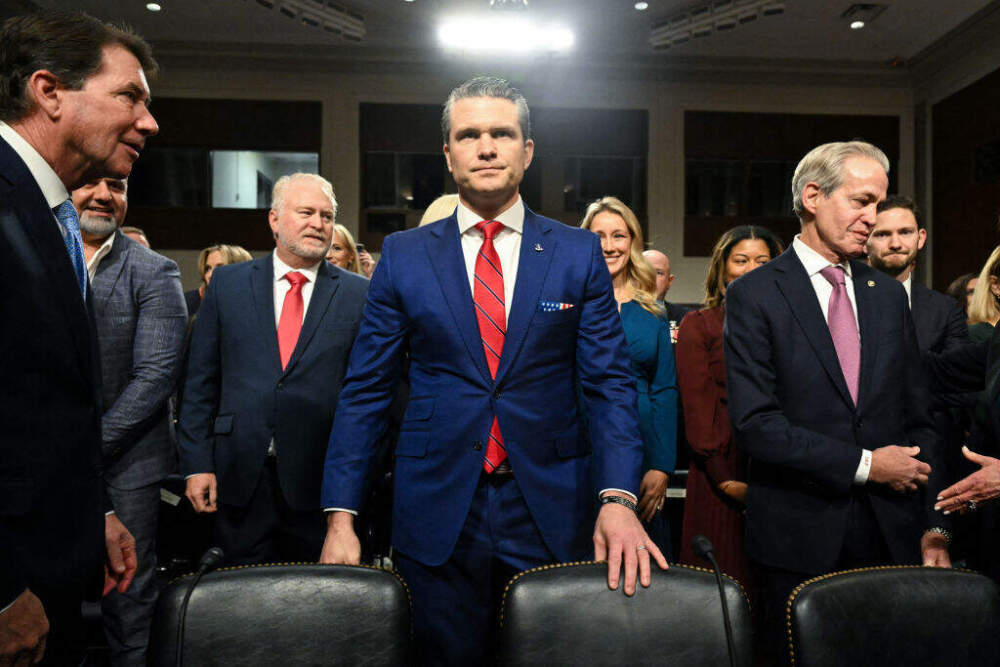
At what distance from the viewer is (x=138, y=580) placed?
209 centimetres

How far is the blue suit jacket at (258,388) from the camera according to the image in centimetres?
A: 204

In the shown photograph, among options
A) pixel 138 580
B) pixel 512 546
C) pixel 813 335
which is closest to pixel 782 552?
pixel 813 335

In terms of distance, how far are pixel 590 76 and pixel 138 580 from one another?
705cm

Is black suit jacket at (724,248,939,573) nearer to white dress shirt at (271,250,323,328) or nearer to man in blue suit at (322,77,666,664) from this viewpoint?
man in blue suit at (322,77,666,664)

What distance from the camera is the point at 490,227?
1.49 metres

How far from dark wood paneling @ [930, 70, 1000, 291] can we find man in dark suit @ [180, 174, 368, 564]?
22.4 feet

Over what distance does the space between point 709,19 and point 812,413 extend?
577 centimetres

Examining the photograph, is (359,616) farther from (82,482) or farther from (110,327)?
(110,327)

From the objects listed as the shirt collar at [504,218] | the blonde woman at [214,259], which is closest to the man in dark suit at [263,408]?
the shirt collar at [504,218]

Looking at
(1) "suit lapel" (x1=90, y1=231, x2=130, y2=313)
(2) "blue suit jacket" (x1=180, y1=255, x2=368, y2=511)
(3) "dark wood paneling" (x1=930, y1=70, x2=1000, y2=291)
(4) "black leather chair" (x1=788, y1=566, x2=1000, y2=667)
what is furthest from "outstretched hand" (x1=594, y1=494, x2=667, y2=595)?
(3) "dark wood paneling" (x1=930, y1=70, x2=1000, y2=291)

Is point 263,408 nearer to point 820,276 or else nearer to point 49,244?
point 49,244

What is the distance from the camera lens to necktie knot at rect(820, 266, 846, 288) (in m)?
1.70

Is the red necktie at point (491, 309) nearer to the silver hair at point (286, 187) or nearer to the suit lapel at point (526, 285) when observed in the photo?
the suit lapel at point (526, 285)

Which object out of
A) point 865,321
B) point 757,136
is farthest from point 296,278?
point 757,136
